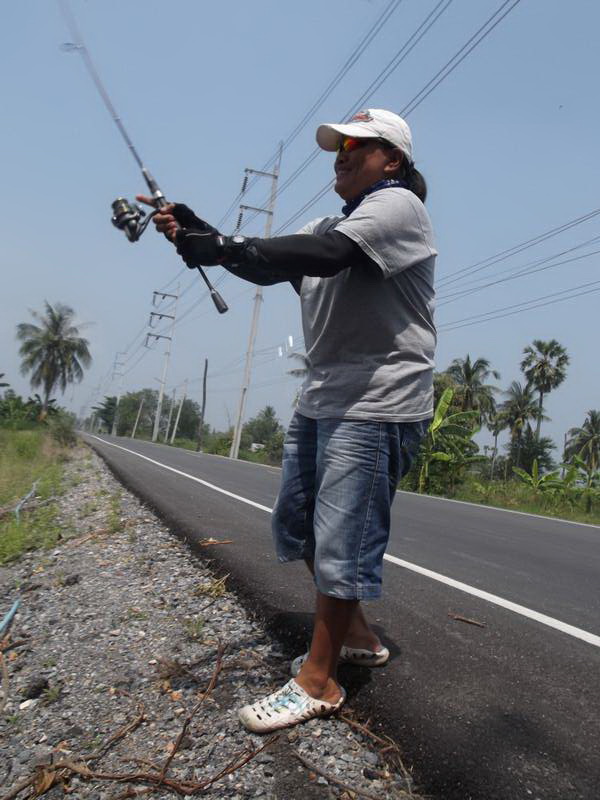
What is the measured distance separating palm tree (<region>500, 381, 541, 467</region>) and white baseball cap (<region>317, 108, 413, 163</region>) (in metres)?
50.6

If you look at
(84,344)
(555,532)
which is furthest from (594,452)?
(555,532)

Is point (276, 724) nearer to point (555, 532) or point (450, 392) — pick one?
point (555, 532)

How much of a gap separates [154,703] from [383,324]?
147cm

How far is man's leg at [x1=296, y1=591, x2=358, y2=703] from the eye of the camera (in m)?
2.10

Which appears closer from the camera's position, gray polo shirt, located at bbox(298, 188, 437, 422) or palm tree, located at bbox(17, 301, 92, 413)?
gray polo shirt, located at bbox(298, 188, 437, 422)

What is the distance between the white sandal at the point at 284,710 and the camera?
197 cm

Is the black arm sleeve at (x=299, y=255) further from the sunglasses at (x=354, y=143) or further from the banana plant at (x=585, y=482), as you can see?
the banana plant at (x=585, y=482)

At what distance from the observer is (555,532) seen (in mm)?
8570

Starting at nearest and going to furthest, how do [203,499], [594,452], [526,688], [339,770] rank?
[339,770] < [526,688] < [203,499] < [594,452]

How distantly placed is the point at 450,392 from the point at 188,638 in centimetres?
1656

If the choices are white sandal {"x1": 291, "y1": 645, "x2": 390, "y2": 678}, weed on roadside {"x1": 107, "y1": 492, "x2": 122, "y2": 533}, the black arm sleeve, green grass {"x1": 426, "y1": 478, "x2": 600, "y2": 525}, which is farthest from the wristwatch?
green grass {"x1": 426, "y1": 478, "x2": 600, "y2": 525}

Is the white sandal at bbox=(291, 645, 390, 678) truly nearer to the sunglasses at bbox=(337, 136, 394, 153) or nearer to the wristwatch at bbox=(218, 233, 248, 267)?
the wristwatch at bbox=(218, 233, 248, 267)

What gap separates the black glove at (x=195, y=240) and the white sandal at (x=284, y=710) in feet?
4.42

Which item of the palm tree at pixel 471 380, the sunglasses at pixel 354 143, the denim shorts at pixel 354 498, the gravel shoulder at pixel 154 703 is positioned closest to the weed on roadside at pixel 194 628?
the gravel shoulder at pixel 154 703
